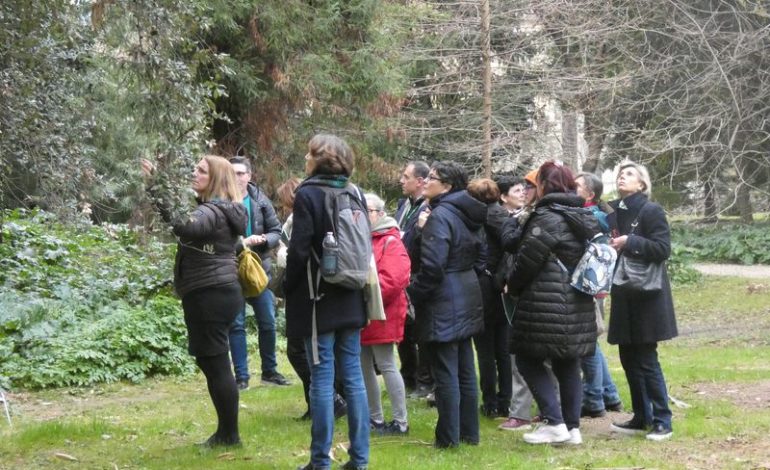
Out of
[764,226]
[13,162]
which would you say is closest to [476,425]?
[13,162]

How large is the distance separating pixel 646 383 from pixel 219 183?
3243 mm

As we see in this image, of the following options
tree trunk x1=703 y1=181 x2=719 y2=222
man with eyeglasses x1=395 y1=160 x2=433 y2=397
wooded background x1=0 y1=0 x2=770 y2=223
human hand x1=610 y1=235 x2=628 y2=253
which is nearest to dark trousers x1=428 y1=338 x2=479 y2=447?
man with eyeglasses x1=395 y1=160 x2=433 y2=397

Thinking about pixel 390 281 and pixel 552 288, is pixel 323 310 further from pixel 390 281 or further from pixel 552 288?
pixel 552 288

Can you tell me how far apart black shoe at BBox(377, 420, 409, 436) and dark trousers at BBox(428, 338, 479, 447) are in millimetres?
468

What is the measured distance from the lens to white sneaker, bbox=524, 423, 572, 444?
684 centimetres

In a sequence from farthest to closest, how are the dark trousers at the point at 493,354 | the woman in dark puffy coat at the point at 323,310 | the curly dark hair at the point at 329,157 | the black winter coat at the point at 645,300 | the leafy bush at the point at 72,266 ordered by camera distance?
the leafy bush at the point at 72,266
the dark trousers at the point at 493,354
the black winter coat at the point at 645,300
the curly dark hair at the point at 329,157
the woman in dark puffy coat at the point at 323,310

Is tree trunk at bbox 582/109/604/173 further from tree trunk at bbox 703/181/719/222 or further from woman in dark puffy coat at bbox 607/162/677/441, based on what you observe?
woman in dark puffy coat at bbox 607/162/677/441

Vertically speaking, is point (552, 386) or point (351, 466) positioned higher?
point (552, 386)

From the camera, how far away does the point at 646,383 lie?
7188mm

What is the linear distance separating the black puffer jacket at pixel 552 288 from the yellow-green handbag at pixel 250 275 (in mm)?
1651

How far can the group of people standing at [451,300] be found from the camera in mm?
5910

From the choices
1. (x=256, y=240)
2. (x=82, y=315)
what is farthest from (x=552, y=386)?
(x=82, y=315)

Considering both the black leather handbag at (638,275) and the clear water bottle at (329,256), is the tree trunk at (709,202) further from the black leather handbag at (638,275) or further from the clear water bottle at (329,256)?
the clear water bottle at (329,256)

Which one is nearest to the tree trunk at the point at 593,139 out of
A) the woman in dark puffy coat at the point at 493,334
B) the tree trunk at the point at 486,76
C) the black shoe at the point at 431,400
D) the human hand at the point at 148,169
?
the tree trunk at the point at 486,76
